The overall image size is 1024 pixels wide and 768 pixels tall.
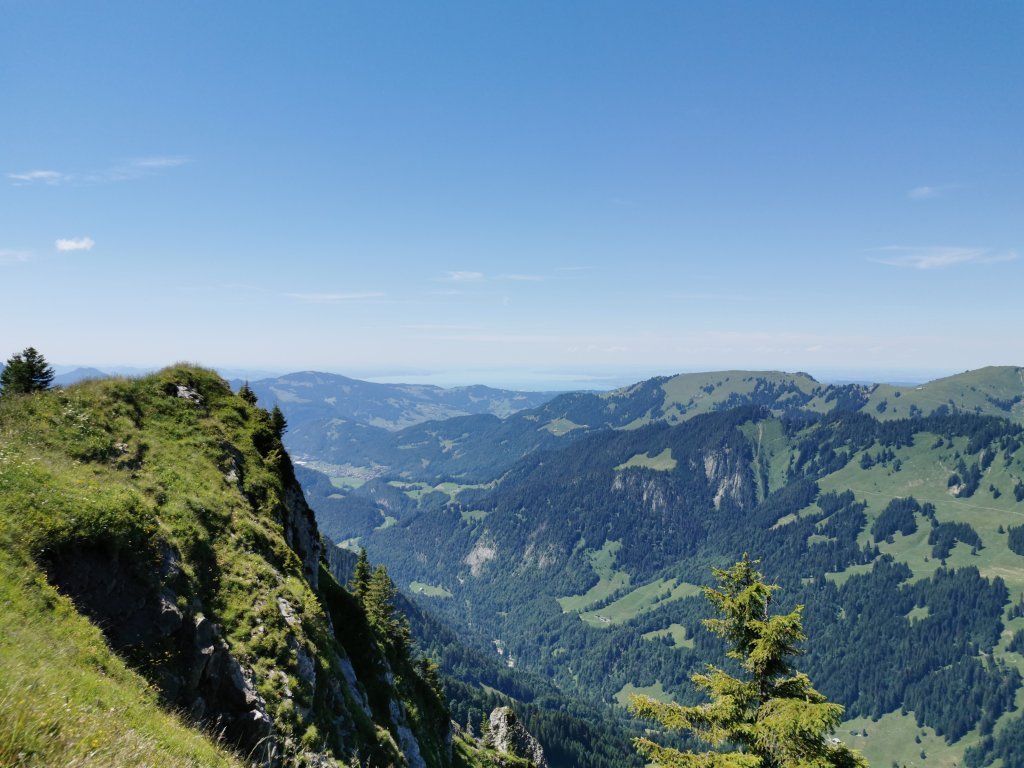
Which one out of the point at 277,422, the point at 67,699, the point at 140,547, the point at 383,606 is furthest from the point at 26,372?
the point at 383,606

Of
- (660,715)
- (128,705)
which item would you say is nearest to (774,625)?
(660,715)

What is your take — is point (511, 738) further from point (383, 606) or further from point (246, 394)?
point (246, 394)

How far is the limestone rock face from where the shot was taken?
259ft

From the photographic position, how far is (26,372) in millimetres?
32406

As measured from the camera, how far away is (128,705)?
12125 mm

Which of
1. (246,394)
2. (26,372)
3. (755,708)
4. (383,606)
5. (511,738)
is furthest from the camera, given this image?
(511,738)

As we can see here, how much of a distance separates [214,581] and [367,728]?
12173mm

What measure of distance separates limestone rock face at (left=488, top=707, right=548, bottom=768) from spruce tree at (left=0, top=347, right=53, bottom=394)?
72.5 metres

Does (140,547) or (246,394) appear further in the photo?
(246,394)

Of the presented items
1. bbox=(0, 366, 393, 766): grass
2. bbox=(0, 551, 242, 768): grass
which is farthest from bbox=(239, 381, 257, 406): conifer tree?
bbox=(0, 551, 242, 768): grass

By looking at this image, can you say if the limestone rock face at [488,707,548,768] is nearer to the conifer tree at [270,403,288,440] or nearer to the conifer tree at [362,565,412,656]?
the conifer tree at [362,565,412,656]

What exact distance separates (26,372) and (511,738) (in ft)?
263

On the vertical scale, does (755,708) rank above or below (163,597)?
below

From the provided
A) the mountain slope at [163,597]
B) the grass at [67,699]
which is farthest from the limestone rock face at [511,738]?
the grass at [67,699]
